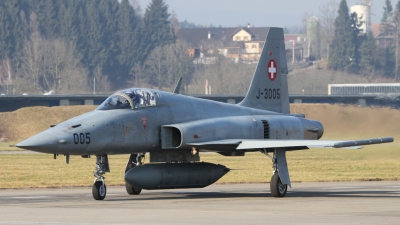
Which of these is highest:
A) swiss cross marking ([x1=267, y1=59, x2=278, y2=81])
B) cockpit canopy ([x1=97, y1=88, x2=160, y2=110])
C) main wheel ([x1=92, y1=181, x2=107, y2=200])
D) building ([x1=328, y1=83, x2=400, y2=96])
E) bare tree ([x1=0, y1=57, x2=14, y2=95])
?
swiss cross marking ([x1=267, y1=59, x2=278, y2=81])

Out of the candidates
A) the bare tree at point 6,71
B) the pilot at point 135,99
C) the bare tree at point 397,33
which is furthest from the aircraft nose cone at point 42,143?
the bare tree at point 397,33

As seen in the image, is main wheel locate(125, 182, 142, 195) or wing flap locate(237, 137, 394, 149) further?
main wheel locate(125, 182, 142, 195)

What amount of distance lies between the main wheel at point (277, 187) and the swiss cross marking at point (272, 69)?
15.1 ft

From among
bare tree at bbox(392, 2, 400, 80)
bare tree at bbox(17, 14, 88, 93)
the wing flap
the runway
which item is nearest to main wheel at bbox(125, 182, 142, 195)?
the runway

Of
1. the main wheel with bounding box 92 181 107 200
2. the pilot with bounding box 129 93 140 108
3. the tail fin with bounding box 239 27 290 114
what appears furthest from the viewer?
the tail fin with bounding box 239 27 290 114

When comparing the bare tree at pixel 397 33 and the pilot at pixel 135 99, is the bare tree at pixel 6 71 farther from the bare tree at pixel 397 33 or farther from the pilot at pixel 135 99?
the pilot at pixel 135 99

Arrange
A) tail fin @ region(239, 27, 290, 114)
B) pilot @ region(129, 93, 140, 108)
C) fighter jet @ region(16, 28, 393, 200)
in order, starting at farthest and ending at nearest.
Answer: tail fin @ region(239, 27, 290, 114) < pilot @ region(129, 93, 140, 108) < fighter jet @ region(16, 28, 393, 200)

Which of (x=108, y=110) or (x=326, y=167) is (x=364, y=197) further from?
(x=326, y=167)

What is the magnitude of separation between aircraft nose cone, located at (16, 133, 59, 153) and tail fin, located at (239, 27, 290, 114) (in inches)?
300

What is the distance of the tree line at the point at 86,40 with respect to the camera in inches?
6201

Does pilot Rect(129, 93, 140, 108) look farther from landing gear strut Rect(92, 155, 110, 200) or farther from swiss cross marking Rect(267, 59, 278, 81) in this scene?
swiss cross marking Rect(267, 59, 278, 81)

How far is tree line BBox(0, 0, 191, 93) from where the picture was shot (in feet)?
517

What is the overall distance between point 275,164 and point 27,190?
8130mm

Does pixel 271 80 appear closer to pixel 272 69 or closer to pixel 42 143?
pixel 272 69
